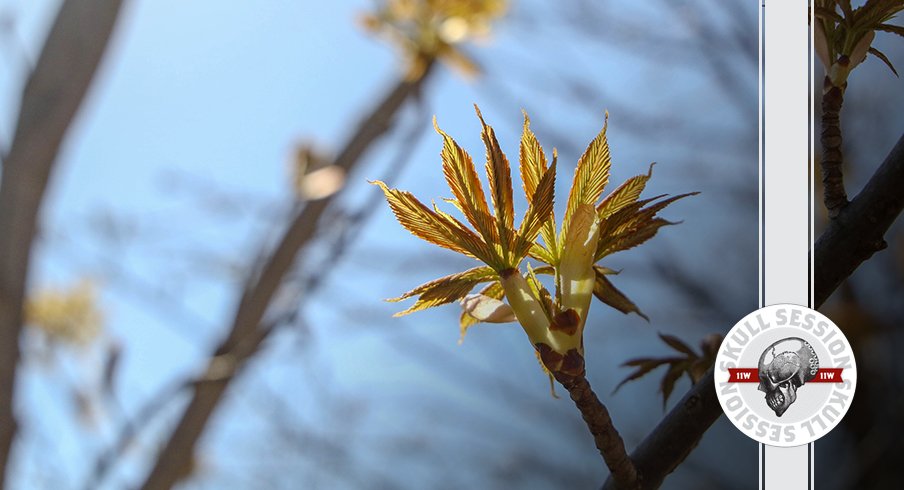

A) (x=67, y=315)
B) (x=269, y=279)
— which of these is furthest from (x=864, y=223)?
(x=67, y=315)

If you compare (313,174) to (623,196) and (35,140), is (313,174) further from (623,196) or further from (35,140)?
(623,196)

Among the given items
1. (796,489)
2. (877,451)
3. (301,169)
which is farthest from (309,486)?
(796,489)

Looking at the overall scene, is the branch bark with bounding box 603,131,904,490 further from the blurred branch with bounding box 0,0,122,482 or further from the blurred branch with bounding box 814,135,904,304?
the blurred branch with bounding box 0,0,122,482

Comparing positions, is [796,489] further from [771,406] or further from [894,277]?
[894,277]

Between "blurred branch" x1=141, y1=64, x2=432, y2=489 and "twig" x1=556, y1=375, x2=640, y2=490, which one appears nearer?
"twig" x1=556, y1=375, x2=640, y2=490

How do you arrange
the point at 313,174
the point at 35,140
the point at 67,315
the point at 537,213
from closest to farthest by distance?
the point at 537,213 < the point at 35,140 < the point at 313,174 < the point at 67,315

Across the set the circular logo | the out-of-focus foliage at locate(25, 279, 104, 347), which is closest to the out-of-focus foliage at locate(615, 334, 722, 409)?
the circular logo

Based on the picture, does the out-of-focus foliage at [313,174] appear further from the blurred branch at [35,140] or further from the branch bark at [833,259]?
the branch bark at [833,259]
